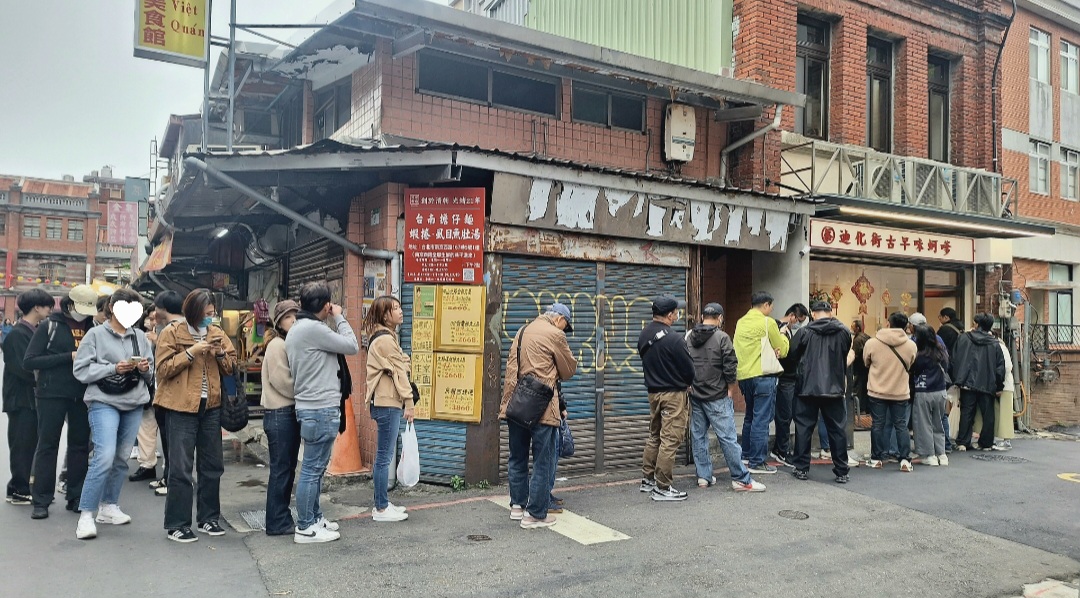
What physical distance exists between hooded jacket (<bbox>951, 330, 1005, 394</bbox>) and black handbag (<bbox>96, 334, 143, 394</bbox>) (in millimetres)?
10367

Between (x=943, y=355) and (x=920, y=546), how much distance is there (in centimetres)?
471

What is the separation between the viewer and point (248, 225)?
11.0m

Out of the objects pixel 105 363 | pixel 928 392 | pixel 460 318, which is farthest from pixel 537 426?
pixel 928 392

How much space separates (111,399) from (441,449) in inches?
120

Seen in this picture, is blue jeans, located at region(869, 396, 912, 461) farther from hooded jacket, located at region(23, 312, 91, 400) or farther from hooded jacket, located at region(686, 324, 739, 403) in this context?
hooded jacket, located at region(23, 312, 91, 400)

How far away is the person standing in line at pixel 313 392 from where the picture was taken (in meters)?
5.58

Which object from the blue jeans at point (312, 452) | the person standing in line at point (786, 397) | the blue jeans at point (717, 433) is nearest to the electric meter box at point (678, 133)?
the person standing in line at point (786, 397)

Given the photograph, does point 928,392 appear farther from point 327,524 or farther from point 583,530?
point 327,524

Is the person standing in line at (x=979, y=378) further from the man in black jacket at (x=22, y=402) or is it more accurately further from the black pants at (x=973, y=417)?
the man in black jacket at (x=22, y=402)

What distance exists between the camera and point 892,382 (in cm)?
893

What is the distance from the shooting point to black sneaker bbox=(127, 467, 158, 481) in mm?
7895

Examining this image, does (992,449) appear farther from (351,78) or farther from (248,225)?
(248,225)

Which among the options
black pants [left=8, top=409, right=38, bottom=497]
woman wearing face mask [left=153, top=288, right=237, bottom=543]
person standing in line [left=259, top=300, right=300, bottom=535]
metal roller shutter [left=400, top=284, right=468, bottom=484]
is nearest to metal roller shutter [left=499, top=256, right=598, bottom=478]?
metal roller shutter [left=400, top=284, right=468, bottom=484]

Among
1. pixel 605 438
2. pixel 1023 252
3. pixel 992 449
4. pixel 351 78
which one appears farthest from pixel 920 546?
pixel 1023 252
